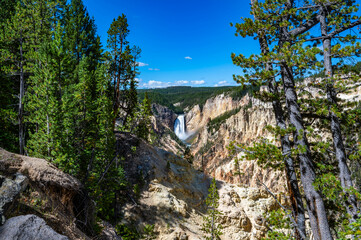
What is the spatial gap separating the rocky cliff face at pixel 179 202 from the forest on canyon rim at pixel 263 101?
0.85m

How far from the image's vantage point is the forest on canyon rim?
16.7ft

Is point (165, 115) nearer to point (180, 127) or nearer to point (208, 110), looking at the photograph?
point (180, 127)

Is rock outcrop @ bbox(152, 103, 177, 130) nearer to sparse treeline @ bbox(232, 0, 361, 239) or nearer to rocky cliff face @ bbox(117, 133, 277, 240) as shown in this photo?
rocky cliff face @ bbox(117, 133, 277, 240)

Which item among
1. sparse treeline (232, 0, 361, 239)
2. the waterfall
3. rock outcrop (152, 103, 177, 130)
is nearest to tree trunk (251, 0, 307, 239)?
sparse treeline (232, 0, 361, 239)

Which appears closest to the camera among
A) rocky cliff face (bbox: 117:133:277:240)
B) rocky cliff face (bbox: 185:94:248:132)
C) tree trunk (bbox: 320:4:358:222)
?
tree trunk (bbox: 320:4:358:222)

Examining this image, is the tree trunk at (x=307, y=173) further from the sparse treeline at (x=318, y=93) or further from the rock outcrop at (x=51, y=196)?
the rock outcrop at (x=51, y=196)

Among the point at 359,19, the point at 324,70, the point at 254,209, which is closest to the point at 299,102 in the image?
the point at 324,70

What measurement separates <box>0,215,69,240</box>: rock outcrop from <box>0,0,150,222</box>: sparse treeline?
5519mm

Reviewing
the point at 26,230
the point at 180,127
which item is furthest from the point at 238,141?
the point at 180,127

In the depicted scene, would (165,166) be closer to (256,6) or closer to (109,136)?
(109,136)

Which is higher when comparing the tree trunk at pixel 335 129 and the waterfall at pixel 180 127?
the tree trunk at pixel 335 129

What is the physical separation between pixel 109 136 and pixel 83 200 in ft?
14.7

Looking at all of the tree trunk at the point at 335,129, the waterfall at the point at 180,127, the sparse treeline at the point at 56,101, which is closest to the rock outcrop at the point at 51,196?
the sparse treeline at the point at 56,101

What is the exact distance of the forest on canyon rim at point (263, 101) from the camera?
5.10m
